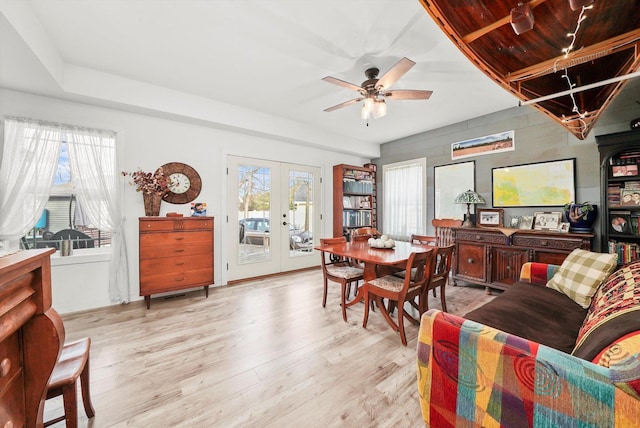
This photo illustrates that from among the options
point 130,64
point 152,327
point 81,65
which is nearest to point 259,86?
point 130,64

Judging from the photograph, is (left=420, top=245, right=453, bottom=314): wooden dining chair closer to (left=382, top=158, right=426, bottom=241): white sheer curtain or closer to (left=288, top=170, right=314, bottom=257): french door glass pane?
(left=382, top=158, right=426, bottom=241): white sheer curtain

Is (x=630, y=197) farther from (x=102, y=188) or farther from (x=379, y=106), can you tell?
(x=102, y=188)

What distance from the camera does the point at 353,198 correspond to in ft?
17.9

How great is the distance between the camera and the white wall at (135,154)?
279 cm

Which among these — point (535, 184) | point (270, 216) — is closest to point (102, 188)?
point (270, 216)

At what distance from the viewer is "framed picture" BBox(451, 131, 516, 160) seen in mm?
3744

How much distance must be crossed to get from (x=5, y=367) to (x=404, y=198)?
17.2 ft

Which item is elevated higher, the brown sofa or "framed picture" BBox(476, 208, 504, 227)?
"framed picture" BBox(476, 208, 504, 227)

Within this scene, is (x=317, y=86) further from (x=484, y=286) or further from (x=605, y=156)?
(x=484, y=286)

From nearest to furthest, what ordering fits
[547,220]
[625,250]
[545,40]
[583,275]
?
[545,40]
[583,275]
[625,250]
[547,220]

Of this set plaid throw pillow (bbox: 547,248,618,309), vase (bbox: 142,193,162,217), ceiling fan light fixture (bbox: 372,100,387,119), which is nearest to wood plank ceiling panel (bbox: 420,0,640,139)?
ceiling fan light fixture (bbox: 372,100,387,119)

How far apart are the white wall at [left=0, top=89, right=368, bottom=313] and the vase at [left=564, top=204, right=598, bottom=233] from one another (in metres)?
4.22

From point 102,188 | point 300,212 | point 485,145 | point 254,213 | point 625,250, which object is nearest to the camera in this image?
point 625,250

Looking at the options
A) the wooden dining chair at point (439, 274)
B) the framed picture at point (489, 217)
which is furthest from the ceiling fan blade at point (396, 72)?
the framed picture at point (489, 217)
